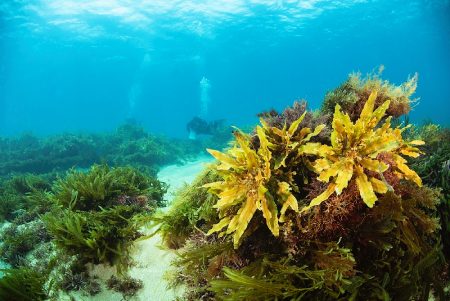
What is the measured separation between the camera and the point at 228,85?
14525 cm

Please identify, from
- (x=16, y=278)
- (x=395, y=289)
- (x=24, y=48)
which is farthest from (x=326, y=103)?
(x=24, y=48)

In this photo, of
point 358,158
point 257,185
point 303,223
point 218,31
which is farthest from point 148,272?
point 218,31

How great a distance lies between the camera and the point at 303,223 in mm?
2678

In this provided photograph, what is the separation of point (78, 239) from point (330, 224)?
10.4ft

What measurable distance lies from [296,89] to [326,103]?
480ft

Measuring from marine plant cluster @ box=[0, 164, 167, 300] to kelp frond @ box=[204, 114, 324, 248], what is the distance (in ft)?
5.45

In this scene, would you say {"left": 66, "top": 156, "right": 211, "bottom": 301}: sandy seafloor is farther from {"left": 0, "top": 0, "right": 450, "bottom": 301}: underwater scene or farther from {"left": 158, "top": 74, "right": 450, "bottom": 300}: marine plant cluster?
{"left": 158, "top": 74, "right": 450, "bottom": 300}: marine plant cluster

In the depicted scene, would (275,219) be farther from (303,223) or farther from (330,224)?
(330,224)

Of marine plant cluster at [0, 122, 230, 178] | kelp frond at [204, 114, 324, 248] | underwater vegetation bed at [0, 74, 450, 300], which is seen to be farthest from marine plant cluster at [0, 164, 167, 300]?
marine plant cluster at [0, 122, 230, 178]

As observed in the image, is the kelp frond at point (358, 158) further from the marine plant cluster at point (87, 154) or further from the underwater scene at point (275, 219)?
the marine plant cluster at point (87, 154)

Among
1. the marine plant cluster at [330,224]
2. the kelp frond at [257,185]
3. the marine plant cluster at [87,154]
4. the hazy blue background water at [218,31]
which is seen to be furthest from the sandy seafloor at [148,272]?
the marine plant cluster at [87,154]

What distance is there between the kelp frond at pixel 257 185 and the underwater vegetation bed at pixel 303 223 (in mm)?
11

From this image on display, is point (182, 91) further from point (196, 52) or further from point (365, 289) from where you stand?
point (365, 289)

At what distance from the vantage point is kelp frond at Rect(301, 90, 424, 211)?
7.52ft
